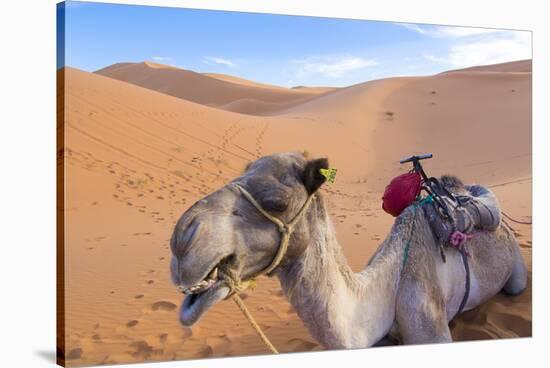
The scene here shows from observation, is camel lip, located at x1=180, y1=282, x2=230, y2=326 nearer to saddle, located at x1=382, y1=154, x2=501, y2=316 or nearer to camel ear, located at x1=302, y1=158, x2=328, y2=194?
camel ear, located at x1=302, y1=158, x2=328, y2=194

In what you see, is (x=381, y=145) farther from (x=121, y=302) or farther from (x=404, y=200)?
(x=404, y=200)

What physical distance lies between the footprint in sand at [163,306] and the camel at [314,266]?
109 inches

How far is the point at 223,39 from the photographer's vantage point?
217 inches

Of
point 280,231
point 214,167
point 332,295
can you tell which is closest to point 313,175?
point 280,231

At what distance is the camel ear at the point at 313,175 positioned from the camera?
3.05 metres

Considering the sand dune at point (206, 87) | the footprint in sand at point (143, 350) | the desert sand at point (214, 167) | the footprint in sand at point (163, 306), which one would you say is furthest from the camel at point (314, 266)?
the sand dune at point (206, 87)

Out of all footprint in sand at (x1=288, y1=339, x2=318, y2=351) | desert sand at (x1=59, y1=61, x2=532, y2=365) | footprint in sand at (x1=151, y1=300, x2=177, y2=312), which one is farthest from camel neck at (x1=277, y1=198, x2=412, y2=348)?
footprint in sand at (x1=151, y1=300, x2=177, y2=312)

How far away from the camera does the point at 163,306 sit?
5.95 metres

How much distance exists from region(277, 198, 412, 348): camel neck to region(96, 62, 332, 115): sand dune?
3.11 m

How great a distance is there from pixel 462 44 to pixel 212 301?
13.9ft

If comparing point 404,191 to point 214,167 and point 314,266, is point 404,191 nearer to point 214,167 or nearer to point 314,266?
point 314,266

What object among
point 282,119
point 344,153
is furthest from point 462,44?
point 282,119

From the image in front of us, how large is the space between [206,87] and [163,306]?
23.1 feet

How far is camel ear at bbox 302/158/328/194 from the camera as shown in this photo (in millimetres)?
3051
